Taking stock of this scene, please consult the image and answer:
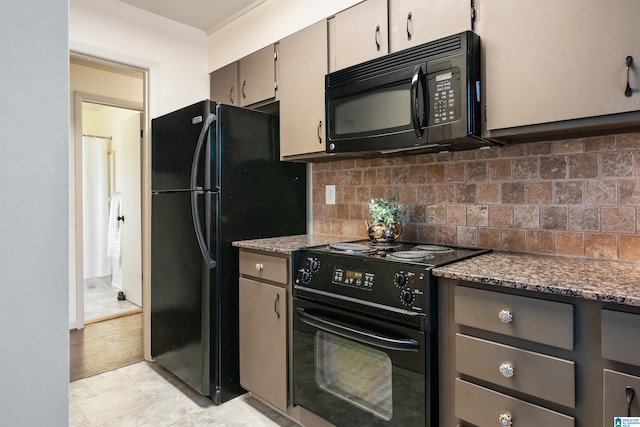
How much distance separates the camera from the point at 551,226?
5.44 ft

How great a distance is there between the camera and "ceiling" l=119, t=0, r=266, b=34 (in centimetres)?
260

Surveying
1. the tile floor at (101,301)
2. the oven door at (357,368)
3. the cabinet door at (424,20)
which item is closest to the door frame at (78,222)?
the tile floor at (101,301)

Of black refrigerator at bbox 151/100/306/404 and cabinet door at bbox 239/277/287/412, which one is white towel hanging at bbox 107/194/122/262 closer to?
black refrigerator at bbox 151/100/306/404

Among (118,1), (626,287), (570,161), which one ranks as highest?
(118,1)

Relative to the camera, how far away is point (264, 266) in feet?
6.66

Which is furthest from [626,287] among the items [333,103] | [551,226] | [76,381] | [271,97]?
[76,381]

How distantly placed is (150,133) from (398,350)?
2.25 m

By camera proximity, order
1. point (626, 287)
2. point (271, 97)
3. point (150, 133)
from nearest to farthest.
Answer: point (626, 287), point (271, 97), point (150, 133)

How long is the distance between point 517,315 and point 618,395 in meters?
0.30

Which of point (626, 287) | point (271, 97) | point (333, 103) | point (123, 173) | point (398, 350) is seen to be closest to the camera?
point (626, 287)

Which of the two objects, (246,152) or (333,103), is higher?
(333,103)

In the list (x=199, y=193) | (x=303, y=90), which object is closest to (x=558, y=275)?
(x=303, y=90)

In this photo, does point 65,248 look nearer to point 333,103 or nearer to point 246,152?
point 333,103

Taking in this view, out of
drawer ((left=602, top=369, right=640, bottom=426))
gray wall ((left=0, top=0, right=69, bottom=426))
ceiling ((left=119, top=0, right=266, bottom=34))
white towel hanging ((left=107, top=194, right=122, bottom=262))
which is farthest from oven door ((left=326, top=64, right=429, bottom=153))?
white towel hanging ((left=107, top=194, right=122, bottom=262))
